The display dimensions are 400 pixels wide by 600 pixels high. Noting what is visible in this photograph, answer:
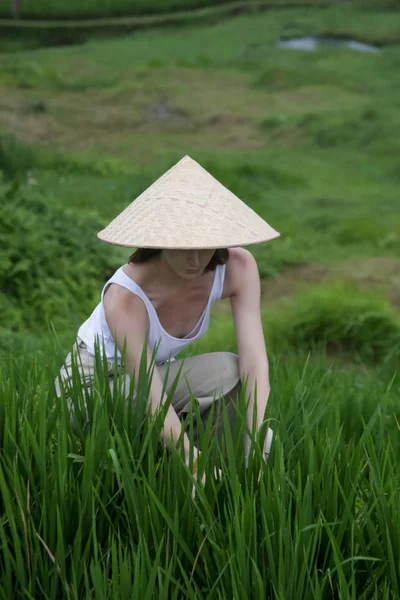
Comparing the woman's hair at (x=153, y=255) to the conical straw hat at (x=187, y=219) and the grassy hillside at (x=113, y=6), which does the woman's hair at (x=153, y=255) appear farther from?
the grassy hillside at (x=113, y=6)

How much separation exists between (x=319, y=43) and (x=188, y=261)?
14.6m

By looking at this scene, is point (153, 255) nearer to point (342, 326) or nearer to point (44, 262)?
point (342, 326)

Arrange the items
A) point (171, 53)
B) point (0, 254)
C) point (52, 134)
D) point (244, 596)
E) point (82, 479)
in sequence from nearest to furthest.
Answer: point (244, 596) < point (82, 479) < point (0, 254) < point (52, 134) < point (171, 53)

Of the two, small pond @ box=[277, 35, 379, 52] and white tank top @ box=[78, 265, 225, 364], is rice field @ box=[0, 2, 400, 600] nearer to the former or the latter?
white tank top @ box=[78, 265, 225, 364]

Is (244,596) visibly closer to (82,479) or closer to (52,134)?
(82,479)

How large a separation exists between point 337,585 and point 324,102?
1251cm

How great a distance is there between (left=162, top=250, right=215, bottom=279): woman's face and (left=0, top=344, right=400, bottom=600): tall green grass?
0.38m

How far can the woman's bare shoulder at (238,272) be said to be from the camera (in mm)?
2684

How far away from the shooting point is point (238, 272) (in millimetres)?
2680

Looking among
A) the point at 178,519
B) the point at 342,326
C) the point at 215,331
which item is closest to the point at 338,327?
the point at 342,326

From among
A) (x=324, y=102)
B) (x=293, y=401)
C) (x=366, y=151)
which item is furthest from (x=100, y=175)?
(x=293, y=401)

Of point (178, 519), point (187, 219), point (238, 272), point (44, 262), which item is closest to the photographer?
point (178, 519)

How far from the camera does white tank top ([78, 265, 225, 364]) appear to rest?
2.54 metres

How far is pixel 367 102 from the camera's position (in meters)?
13.6
